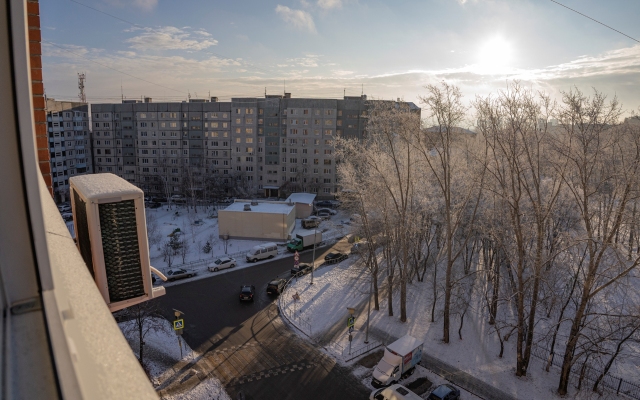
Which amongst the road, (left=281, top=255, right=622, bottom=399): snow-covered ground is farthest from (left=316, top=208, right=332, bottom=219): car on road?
the road

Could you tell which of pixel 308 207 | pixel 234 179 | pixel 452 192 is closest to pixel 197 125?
pixel 234 179

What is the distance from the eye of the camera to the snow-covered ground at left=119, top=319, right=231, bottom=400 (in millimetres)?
10508

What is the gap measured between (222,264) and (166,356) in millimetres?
8067

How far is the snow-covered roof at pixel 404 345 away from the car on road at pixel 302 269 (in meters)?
8.28

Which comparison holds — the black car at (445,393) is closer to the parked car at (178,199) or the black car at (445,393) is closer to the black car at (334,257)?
the black car at (334,257)

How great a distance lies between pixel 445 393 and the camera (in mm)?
10484

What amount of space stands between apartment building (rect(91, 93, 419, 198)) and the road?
909 inches

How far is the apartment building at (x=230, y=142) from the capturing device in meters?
39.7

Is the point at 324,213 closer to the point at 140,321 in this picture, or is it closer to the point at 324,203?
the point at 324,203

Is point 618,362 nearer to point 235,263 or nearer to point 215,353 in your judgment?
point 215,353

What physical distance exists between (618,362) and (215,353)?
12908 millimetres

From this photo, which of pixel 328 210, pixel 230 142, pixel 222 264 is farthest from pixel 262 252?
pixel 230 142

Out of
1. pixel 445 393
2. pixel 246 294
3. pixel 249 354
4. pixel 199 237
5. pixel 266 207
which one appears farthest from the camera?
pixel 266 207

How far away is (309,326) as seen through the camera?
14461 millimetres
